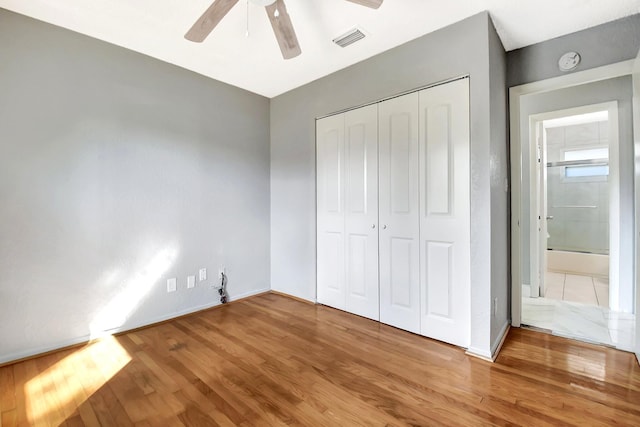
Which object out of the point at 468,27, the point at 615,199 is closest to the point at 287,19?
the point at 468,27

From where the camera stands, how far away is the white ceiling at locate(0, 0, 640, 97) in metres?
1.97

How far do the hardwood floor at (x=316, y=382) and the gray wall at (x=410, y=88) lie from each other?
0.39m

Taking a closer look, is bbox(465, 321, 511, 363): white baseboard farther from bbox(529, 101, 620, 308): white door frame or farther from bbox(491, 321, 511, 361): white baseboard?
bbox(529, 101, 620, 308): white door frame

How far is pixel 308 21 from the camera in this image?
215cm

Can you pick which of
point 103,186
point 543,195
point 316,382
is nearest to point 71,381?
point 103,186

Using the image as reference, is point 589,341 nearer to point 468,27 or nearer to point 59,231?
point 468,27

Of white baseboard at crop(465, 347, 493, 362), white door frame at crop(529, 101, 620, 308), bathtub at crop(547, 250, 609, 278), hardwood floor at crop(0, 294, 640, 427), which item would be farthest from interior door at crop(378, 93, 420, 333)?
bathtub at crop(547, 250, 609, 278)

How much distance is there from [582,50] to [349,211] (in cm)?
234

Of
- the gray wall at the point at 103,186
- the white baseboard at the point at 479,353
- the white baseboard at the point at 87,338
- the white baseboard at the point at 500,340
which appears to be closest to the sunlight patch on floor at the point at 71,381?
the white baseboard at the point at 87,338

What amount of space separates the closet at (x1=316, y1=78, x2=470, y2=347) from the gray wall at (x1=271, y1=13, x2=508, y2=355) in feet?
0.30

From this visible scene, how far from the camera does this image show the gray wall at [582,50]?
6.93ft

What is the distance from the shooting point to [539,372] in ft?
6.14

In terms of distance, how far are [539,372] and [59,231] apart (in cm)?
367

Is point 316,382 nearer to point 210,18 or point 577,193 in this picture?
point 210,18
